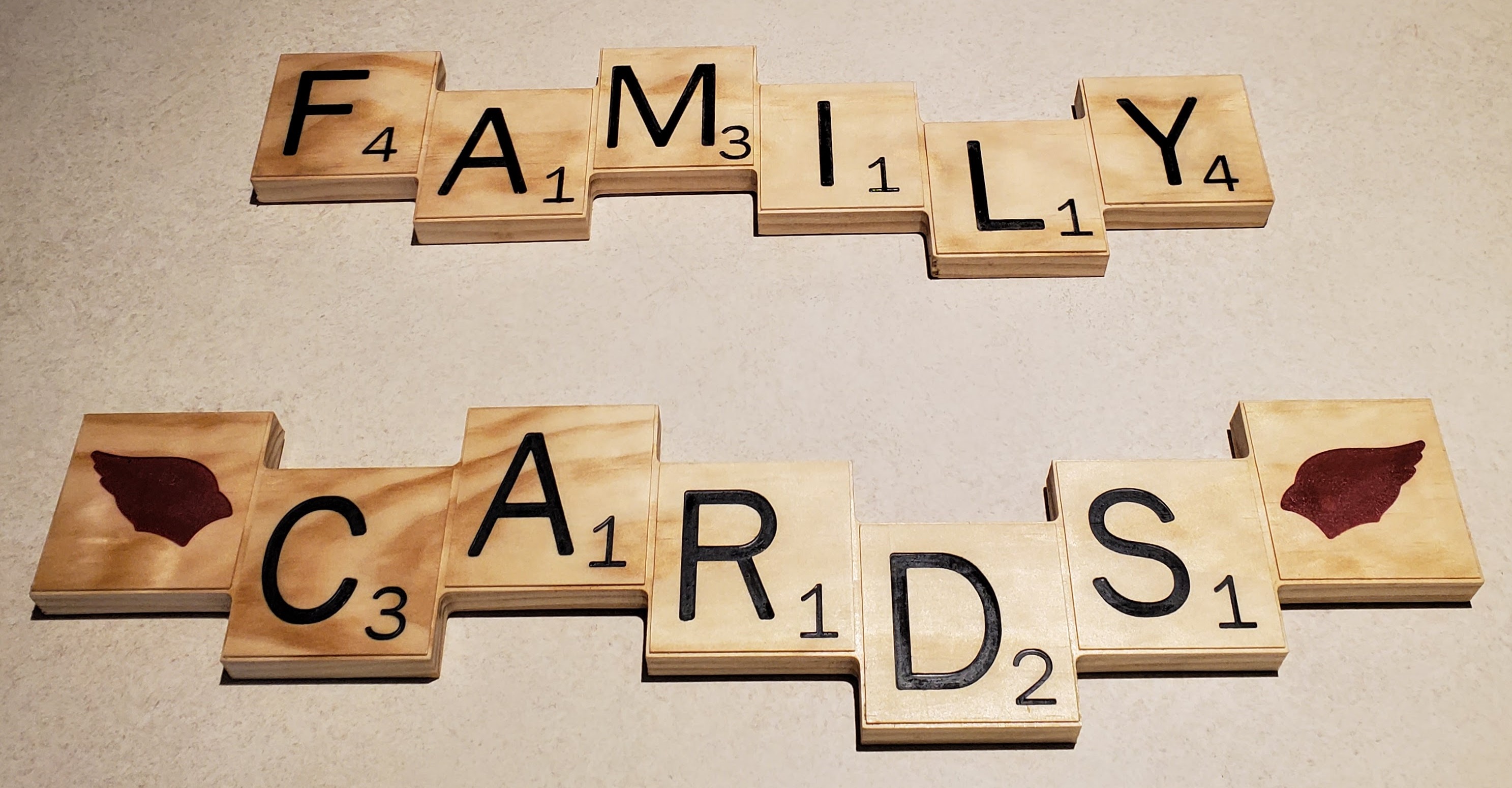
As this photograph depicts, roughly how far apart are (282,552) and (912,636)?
0.70 meters

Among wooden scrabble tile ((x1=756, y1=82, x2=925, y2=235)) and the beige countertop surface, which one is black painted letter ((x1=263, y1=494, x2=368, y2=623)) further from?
wooden scrabble tile ((x1=756, y1=82, x2=925, y2=235))

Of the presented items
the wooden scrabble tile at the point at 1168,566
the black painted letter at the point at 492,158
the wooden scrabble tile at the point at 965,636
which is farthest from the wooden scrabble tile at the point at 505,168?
the wooden scrabble tile at the point at 1168,566

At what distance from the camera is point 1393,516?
4.45 feet

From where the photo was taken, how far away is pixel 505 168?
1.62 m

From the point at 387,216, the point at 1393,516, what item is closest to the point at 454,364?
the point at 387,216

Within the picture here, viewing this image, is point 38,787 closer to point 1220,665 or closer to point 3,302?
point 3,302

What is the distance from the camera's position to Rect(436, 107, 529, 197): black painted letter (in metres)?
1.61

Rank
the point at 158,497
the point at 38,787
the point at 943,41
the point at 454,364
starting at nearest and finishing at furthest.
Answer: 1. the point at 38,787
2. the point at 158,497
3. the point at 454,364
4. the point at 943,41

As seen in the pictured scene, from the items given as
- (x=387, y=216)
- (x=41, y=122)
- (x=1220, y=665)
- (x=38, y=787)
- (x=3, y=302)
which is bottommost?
(x=38, y=787)

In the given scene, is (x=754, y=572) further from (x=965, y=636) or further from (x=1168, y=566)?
(x=1168, y=566)

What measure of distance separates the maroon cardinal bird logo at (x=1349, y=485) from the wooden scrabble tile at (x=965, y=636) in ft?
0.93

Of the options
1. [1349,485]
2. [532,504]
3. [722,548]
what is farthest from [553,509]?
[1349,485]

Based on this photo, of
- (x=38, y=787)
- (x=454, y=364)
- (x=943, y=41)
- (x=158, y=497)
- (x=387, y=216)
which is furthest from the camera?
(x=943, y=41)

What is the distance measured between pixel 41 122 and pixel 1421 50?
196cm
